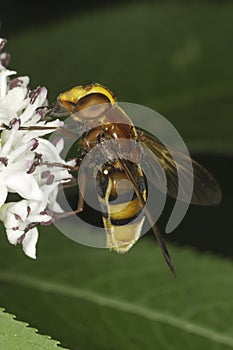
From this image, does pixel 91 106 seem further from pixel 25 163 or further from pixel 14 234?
pixel 14 234

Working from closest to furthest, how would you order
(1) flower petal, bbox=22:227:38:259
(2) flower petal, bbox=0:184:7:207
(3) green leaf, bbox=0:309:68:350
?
(3) green leaf, bbox=0:309:68:350
(2) flower petal, bbox=0:184:7:207
(1) flower petal, bbox=22:227:38:259

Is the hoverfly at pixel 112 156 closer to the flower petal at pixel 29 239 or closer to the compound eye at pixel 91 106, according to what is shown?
the compound eye at pixel 91 106

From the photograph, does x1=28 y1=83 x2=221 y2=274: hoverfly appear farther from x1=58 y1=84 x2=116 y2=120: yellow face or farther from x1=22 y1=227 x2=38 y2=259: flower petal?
x1=22 y1=227 x2=38 y2=259: flower petal

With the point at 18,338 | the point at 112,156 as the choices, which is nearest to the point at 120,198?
the point at 112,156

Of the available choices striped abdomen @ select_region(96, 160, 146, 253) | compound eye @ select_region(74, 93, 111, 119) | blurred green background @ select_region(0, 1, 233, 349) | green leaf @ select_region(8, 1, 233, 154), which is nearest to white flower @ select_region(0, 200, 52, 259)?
striped abdomen @ select_region(96, 160, 146, 253)

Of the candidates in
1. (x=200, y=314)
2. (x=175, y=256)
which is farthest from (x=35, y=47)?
(x=200, y=314)

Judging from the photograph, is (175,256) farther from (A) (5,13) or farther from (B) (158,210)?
(A) (5,13)

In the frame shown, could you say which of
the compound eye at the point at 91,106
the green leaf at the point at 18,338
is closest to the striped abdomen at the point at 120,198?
the compound eye at the point at 91,106
